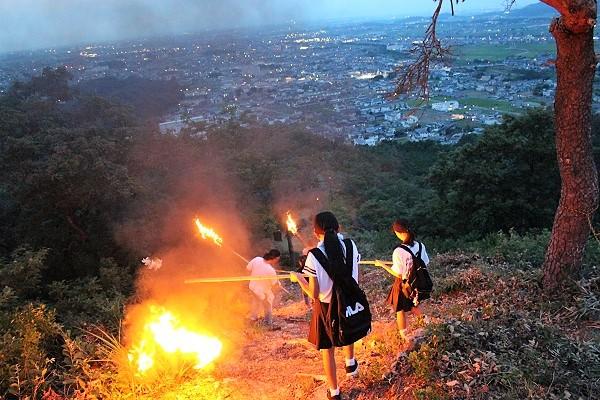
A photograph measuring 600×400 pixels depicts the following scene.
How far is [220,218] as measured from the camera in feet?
62.6

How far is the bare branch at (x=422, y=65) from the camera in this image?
627cm

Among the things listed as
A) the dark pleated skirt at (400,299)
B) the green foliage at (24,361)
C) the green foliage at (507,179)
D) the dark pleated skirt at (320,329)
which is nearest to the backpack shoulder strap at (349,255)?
the dark pleated skirt at (320,329)

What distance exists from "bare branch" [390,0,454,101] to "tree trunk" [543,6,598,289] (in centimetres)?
147

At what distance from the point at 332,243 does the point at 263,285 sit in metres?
3.68

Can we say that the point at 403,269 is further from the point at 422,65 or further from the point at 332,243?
the point at 422,65

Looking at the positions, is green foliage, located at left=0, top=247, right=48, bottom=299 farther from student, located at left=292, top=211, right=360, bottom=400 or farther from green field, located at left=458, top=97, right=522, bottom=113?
green field, located at left=458, top=97, right=522, bottom=113

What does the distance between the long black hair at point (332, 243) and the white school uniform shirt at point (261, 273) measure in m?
2.98

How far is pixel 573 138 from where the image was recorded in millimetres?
5391

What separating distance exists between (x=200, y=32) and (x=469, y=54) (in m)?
65.6

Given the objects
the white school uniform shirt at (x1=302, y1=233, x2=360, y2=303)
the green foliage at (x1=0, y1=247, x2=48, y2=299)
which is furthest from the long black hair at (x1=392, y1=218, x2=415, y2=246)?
the green foliage at (x1=0, y1=247, x2=48, y2=299)

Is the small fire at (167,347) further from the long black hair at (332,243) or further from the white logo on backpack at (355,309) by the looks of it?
the long black hair at (332,243)

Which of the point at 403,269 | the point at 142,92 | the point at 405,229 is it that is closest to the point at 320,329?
the point at 403,269

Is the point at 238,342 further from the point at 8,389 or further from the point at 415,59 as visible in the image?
the point at 415,59

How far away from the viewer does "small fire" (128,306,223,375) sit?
527cm
